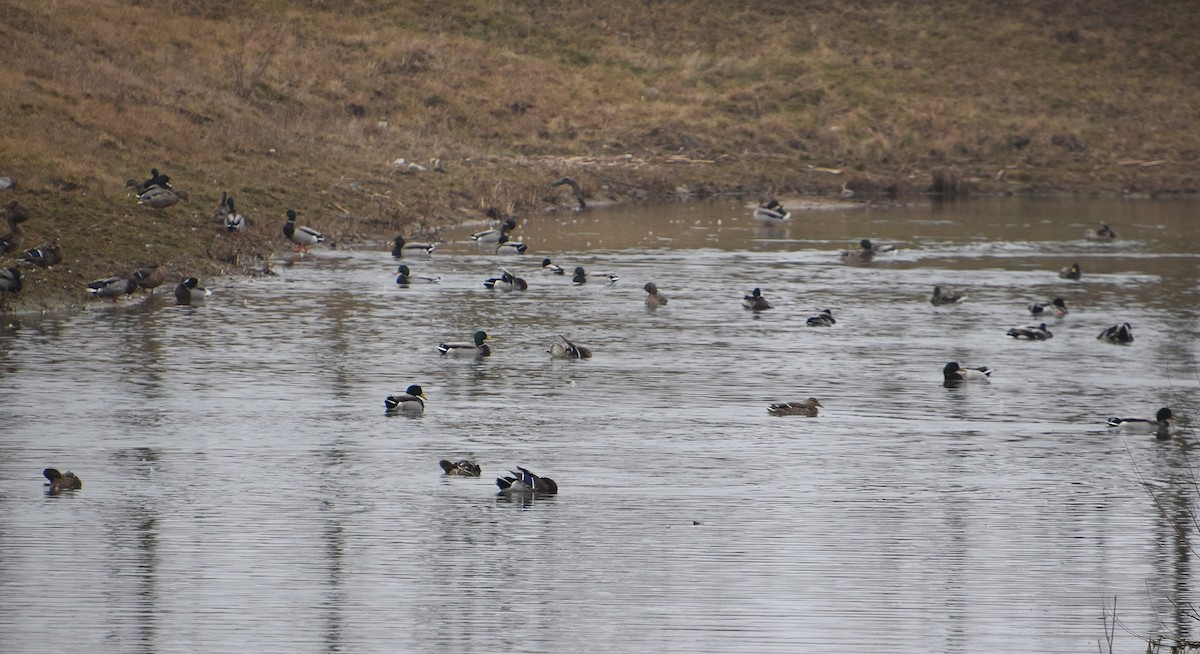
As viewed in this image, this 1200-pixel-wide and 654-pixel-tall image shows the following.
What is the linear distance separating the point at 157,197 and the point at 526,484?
2268 cm

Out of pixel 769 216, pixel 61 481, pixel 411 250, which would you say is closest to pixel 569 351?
pixel 61 481

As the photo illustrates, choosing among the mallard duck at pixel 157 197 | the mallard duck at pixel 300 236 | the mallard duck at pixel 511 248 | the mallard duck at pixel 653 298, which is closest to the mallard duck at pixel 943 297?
the mallard duck at pixel 653 298

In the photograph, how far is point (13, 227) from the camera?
105 ft

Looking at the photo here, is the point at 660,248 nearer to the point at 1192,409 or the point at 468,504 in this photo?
the point at 1192,409

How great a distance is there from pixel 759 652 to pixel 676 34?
2733 inches

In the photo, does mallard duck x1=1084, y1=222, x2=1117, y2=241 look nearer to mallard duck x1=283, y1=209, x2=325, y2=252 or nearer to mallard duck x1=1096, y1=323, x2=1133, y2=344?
mallard duck x1=1096, y1=323, x2=1133, y2=344

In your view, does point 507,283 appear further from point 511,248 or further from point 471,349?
point 471,349

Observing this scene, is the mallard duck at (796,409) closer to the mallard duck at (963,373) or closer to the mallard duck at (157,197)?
the mallard duck at (963,373)

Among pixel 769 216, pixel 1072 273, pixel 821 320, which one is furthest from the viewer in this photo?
pixel 769 216

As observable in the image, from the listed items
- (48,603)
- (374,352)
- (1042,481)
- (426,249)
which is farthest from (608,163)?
(48,603)

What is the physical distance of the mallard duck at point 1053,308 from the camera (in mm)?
32469

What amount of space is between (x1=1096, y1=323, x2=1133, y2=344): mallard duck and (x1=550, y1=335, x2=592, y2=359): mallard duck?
32.9ft

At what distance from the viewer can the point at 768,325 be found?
31016 millimetres

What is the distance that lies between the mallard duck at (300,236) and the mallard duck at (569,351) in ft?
48.7
